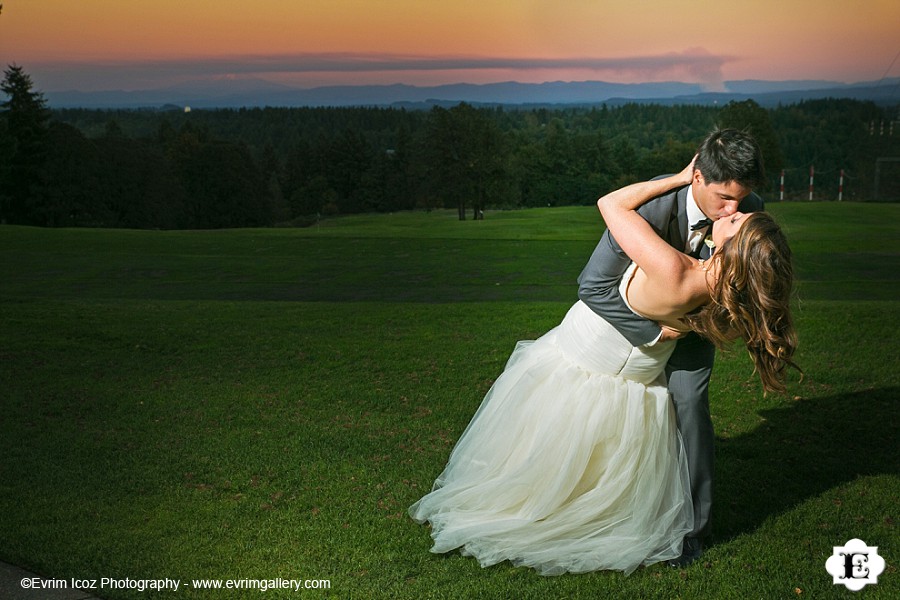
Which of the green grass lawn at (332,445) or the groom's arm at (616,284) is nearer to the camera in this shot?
the groom's arm at (616,284)

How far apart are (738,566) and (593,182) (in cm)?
4664

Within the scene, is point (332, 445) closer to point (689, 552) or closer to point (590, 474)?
point (590, 474)

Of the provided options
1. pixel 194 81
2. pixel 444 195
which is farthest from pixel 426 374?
pixel 194 81

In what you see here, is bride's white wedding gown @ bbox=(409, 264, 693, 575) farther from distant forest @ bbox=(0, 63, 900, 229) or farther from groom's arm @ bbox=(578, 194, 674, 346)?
distant forest @ bbox=(0, 63, 900, 229)

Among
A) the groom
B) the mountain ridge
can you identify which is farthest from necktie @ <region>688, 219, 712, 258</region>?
the mountain ridge

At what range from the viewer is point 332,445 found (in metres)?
6.13

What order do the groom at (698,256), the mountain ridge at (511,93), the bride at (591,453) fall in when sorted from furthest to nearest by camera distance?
the mountain ridge at (511,93), the bride at (591,453), the groom at (698,256)

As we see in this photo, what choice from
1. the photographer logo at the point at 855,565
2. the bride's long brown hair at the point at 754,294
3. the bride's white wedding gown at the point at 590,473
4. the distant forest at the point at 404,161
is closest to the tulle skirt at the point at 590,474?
the bride's white wedding gown at the point at 590,473

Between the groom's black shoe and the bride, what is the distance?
78 millimetres

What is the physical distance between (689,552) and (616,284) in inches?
57.4

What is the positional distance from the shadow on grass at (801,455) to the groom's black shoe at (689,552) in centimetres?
26

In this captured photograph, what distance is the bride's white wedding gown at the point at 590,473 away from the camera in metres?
4.22

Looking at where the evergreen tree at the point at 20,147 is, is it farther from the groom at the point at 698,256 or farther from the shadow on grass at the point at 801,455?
the groom at the point at 698,256

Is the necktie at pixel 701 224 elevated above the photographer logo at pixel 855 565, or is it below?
above
